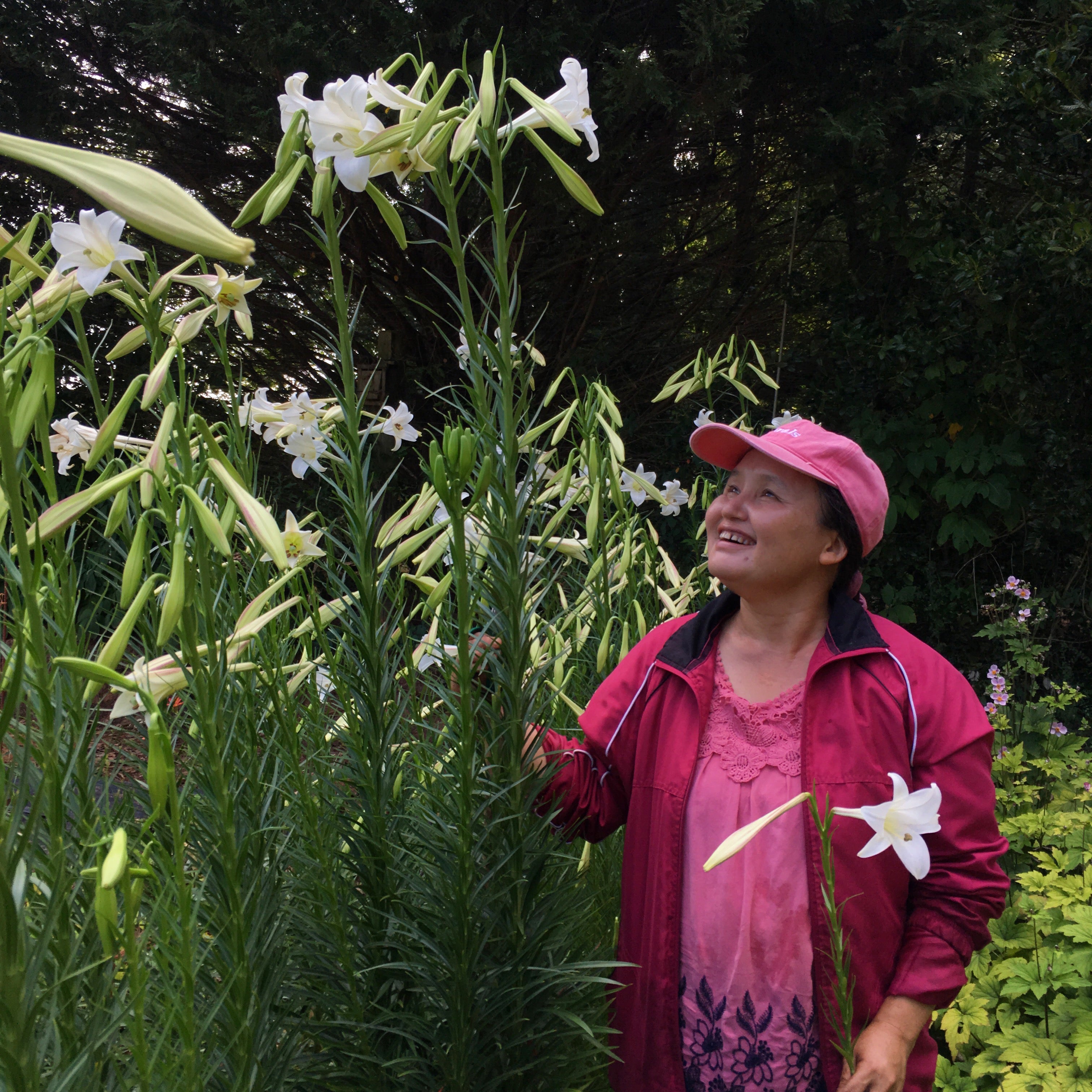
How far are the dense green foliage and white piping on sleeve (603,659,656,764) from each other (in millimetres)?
2847

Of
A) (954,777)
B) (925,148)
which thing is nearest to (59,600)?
(954,777)

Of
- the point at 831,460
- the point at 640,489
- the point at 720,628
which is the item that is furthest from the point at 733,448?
the point at 640,489

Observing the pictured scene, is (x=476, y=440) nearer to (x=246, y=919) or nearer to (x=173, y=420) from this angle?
A: (x=173, y=420)

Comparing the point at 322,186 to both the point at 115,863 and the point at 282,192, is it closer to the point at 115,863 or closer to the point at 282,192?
the point at 282,192

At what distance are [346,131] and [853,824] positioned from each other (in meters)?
1.17

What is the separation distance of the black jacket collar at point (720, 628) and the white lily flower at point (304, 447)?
26.7 inches

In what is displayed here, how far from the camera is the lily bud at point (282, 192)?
120 centimetres

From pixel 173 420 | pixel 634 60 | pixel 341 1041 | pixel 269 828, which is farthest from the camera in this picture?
pixel 634 60

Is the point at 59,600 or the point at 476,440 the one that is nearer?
the point at 59,600

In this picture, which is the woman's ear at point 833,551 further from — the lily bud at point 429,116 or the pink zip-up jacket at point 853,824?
the lily bud at point 429,116

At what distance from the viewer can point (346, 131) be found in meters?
1.22

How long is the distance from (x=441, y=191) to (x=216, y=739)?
0.70 metres

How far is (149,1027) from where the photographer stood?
1227 mm

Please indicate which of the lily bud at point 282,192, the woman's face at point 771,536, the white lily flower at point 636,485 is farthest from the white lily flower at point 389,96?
the white lily flower at point 636,485
